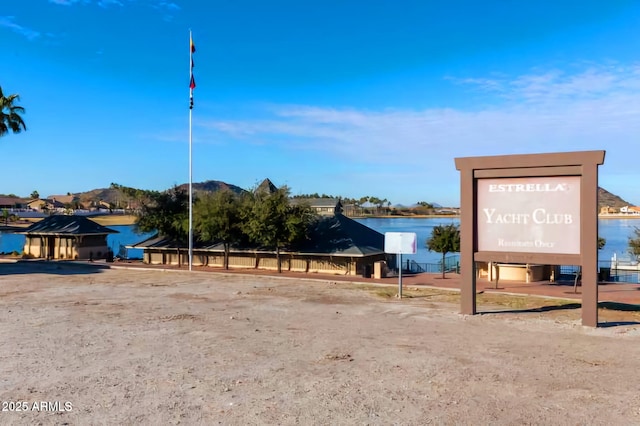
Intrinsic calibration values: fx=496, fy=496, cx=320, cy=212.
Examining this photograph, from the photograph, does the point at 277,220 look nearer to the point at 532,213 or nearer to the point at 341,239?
the point at 341,239

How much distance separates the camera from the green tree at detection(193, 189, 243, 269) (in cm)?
3709

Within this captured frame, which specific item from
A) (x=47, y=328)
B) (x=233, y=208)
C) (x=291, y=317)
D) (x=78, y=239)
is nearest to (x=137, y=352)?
(x=47, y=328)

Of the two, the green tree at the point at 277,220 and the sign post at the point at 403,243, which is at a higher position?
the green tree at the point at 277,220

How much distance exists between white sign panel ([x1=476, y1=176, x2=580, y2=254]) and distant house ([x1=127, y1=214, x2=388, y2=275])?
15.6 m

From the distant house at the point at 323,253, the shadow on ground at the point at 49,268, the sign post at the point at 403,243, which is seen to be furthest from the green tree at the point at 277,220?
the sign post at the point at 403,243

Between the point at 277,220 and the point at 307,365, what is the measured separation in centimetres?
2428

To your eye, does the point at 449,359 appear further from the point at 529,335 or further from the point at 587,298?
Answer: the point at 587,298

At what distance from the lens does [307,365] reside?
1091 cm

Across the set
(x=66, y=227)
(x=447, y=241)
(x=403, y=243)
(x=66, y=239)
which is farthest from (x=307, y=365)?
(x=66, y=227)

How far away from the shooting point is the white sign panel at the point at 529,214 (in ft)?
54.9

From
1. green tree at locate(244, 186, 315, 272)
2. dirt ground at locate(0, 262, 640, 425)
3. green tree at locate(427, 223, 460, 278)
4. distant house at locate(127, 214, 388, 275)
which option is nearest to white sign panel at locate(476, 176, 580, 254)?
dirt ground at locate(0, 262, 640, 425)

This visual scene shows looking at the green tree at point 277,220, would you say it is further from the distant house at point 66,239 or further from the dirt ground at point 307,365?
the distant house at point 66,239

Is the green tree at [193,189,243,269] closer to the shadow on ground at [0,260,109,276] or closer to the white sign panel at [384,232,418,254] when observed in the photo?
the shadow on ground at [0,260,109,276]

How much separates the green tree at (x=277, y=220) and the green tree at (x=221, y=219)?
1505 mm
